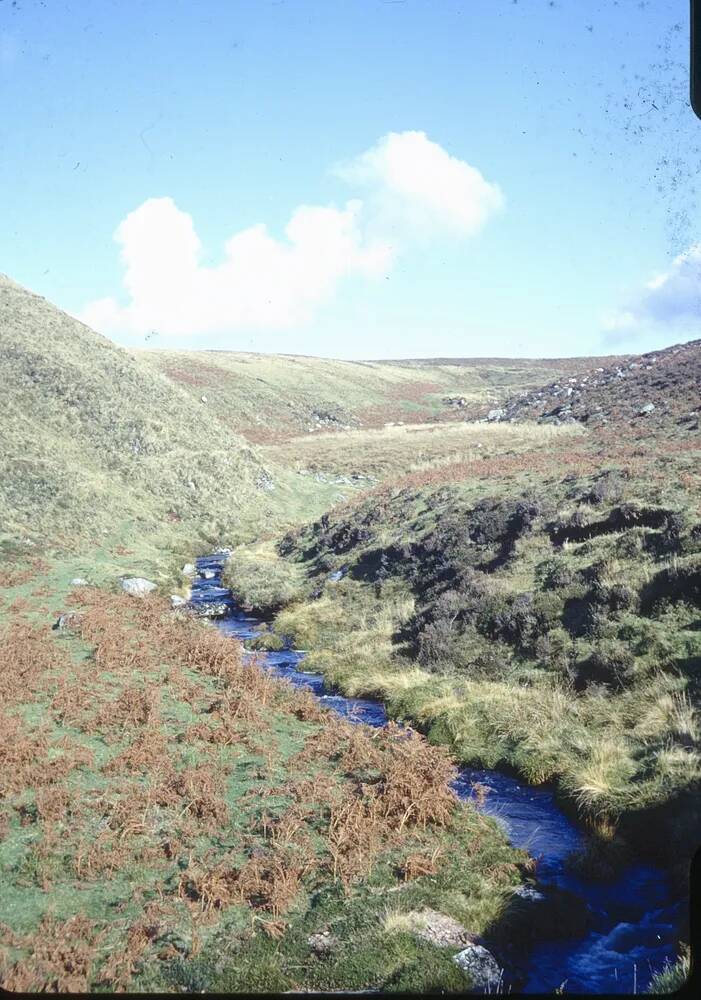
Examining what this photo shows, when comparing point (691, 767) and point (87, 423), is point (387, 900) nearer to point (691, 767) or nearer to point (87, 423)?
point (691, 767)

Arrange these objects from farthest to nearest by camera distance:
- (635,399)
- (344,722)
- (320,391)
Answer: (320,391)
(635,399)
(344,722)

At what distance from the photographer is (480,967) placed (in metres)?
8.55

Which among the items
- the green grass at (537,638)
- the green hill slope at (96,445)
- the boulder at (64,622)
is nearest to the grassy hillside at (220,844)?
the green grass at (537,638)

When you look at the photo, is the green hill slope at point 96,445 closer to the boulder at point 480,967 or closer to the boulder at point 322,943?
the boulder at point 322,943

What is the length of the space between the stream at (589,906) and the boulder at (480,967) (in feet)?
1.26

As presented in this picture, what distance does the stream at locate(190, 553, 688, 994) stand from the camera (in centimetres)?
846

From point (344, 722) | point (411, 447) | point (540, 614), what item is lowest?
point (344, 722)

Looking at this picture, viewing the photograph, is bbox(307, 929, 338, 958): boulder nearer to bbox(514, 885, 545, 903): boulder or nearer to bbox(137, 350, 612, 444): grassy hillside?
bbox(514, 885, 545, 903): boulder

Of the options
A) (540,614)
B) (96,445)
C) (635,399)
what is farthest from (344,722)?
(635,399)

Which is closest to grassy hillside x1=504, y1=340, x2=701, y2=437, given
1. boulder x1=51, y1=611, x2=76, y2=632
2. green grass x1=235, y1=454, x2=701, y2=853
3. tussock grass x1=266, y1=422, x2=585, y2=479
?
tussock grass x1=266, y1=422, x2=585, y2=479

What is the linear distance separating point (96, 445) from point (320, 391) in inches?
2874

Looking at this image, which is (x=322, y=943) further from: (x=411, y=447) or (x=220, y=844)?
(x=411, y=447)

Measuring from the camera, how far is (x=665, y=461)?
28922 millimetres

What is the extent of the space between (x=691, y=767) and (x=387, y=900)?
609 cm
